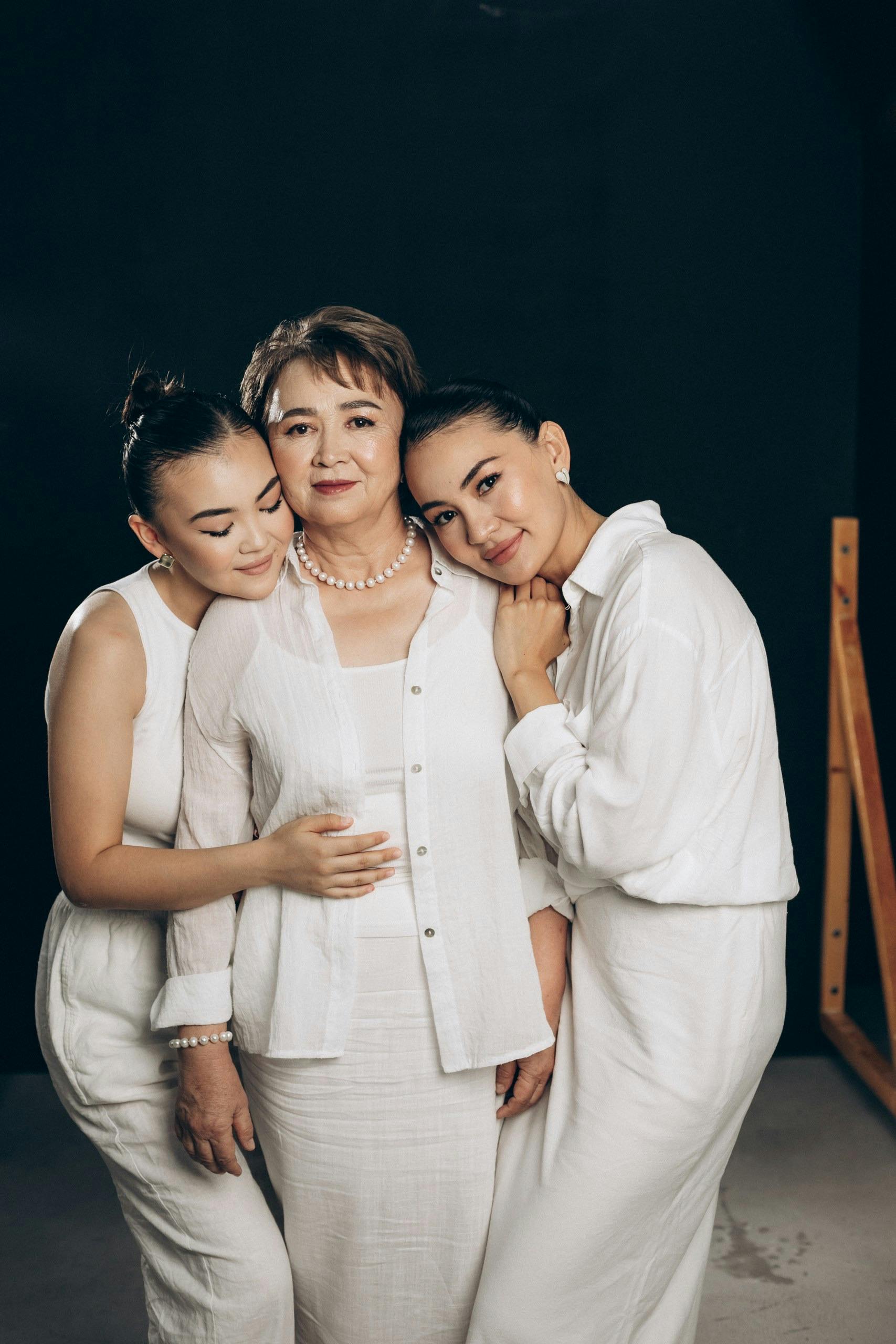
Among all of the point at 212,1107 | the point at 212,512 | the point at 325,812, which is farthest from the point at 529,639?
the point at 212,1107

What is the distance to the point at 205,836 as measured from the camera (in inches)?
69.6

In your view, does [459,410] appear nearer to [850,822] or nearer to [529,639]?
[529,639]

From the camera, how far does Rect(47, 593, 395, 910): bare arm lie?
1661mm

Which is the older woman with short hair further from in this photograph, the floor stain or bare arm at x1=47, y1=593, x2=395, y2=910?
the floor stain

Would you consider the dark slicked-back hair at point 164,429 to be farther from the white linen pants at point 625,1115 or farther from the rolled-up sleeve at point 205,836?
the white linen pants at point 625,1115

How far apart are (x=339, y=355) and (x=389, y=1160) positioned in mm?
1203

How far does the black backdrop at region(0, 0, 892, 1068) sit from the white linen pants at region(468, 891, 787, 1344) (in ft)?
6.56

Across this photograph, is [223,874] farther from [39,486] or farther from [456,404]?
[39,486]

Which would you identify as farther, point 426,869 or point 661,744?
point 426,869

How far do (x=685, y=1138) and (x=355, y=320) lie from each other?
4.30 ft

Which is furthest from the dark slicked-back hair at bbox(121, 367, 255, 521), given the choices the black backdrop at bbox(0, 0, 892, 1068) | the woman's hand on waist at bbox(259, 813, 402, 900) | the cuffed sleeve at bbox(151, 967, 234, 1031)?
the black backdrop at bbox(0, 0, 892, 1068)

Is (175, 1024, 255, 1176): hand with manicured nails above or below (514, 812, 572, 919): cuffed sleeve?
below

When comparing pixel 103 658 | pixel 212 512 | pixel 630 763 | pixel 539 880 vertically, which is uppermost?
pixel 212 512

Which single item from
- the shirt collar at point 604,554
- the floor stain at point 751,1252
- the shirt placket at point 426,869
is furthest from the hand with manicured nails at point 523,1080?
the floor stain at point 751,1252
